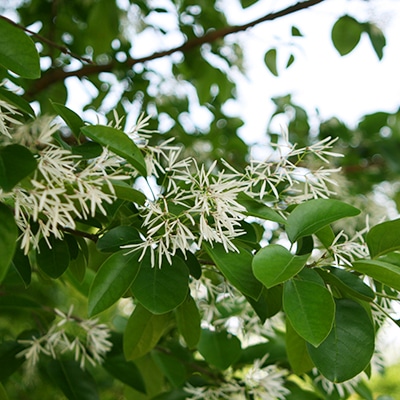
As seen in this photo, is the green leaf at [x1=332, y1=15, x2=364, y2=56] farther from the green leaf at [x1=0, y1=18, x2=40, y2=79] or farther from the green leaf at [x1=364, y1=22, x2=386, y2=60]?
the green leaf at [x1=0, y1=18, x2=40, y2=79]

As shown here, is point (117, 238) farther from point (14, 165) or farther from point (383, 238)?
point (383, 238)

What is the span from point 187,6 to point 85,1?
0.84 feet

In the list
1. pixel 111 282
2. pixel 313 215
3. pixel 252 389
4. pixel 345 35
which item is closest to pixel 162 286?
pixel 111 282

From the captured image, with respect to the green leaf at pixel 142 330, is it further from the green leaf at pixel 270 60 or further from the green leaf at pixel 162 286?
the green leaf at pixel 270 60

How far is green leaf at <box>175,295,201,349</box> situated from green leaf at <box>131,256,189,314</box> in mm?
112

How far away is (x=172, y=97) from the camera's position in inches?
69.2

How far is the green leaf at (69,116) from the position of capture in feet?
1.90

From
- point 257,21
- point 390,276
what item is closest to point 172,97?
point 257,21

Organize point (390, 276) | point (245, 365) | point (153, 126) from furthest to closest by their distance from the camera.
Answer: point (153, 126) → point (245, 365) → point (390, 276)

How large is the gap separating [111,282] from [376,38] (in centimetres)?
87

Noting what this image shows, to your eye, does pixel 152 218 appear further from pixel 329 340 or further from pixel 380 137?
pixel 380 137

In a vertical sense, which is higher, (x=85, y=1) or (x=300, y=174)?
(x=85, y=1)

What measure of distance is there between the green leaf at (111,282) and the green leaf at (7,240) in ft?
0.33

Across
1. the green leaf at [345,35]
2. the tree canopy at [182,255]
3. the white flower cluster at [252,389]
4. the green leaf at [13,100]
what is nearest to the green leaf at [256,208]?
the tree canopy at [182,255]
